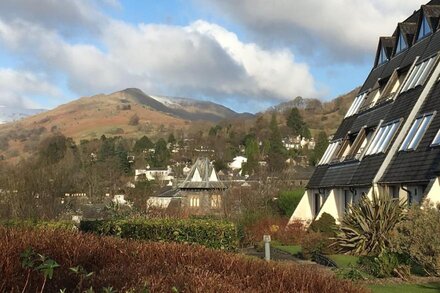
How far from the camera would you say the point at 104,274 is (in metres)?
7.03

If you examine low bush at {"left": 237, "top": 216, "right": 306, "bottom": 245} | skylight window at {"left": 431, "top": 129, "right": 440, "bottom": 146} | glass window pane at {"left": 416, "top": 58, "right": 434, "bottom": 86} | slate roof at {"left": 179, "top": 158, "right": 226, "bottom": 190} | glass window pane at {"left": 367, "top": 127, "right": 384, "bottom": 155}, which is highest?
glass window pane at {"left": 416, "top": 58, "right": 434, "bottom": 86}

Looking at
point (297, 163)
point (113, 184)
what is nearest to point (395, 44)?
point (113, 184)

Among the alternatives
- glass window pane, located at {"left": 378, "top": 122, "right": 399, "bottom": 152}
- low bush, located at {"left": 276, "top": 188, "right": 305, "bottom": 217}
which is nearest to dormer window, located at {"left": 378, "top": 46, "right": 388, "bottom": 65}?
glass window pane, located at {"left": 378, "top": 122, "right": 399, "bottom": 152}

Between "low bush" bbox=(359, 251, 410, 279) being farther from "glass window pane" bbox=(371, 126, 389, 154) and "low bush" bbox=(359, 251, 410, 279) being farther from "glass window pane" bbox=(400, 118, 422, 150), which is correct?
"glass window pane" bbox=(371, 126, 389, 154)

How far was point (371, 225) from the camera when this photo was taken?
799 inches

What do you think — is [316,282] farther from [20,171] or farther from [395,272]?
[20,171]

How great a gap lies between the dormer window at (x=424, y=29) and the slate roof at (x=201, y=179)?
82.9ft

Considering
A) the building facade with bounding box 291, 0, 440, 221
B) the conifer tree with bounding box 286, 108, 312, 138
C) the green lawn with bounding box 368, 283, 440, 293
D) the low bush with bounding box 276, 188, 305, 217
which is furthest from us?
the conifer tree with bounding box 286, 108, 312, 138

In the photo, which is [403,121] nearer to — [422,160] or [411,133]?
[411,133]

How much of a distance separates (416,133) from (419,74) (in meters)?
4.24

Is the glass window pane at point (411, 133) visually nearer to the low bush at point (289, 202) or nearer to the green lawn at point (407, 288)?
the green lawn at point (407, 288)

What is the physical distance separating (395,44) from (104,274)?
31.6 meters

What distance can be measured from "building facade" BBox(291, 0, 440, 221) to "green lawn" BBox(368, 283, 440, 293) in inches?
207

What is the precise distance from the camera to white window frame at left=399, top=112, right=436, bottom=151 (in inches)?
927
